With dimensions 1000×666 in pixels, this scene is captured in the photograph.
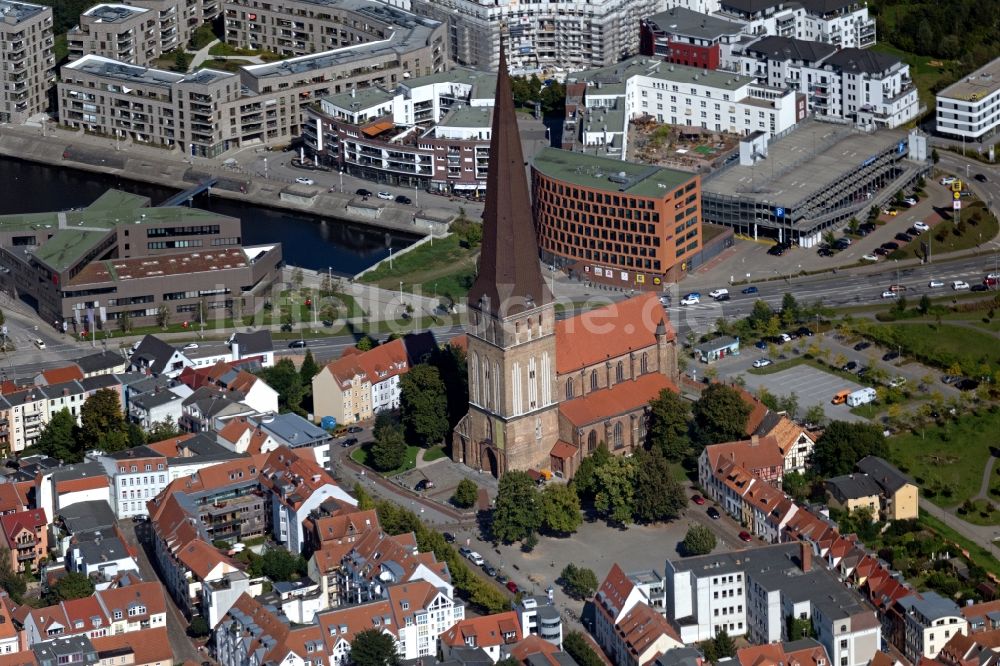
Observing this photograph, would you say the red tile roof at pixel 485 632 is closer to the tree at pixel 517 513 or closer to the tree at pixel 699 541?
the tree at pixel 517 513

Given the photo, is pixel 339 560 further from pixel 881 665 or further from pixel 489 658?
pixel 881 665

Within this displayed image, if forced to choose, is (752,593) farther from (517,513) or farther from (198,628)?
(198,628)

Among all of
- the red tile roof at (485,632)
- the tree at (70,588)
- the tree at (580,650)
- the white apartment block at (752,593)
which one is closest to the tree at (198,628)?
the tree at (70,588)

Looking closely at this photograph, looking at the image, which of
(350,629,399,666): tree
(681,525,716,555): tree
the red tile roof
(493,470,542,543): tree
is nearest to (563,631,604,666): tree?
the red tile roof

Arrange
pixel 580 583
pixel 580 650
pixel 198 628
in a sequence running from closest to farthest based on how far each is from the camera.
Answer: pixel 580 650 < pixel 198 628 < pixel 580 583

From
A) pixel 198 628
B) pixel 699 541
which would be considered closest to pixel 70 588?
pixel 198 628

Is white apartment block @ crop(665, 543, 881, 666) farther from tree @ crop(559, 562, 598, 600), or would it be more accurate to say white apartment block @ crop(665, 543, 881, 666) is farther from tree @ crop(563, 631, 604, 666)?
tree @ crop(563, 631, 604, 666)

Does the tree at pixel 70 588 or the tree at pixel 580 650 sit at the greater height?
the tree at pixel 70 588
